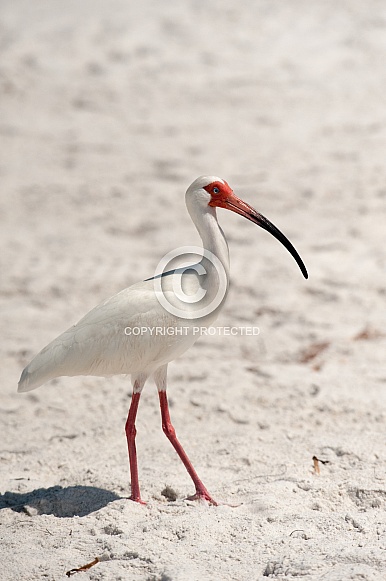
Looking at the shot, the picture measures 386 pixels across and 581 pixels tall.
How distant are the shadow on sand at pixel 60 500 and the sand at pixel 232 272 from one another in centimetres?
2

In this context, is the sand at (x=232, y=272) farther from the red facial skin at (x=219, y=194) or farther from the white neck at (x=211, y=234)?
the red facial skin at (x=219, y=194)

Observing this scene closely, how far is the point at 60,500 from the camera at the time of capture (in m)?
4.17

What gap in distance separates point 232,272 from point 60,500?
3.19 m

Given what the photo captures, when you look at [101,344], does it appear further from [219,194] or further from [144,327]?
[219,194]

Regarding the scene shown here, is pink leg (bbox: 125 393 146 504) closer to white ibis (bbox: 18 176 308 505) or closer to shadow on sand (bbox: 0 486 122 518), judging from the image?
white ibis (bbox: 18 176 308 505)

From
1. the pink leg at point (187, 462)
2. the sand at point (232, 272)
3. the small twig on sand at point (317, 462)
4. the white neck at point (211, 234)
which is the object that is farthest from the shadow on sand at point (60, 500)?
the white neck at point (211, 234)

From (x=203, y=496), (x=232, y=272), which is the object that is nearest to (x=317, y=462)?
(x=203, y=496)

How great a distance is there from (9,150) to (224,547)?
6.32 m

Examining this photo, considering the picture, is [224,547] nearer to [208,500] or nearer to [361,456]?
[208,500]

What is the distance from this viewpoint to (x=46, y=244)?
7586 millimetres

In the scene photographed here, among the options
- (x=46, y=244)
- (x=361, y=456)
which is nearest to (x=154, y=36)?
(x=46, y=244)

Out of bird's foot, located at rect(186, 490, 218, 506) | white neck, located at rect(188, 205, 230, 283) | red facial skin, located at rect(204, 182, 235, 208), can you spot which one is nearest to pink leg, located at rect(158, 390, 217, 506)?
bird's foot, located at rect(186, 490, 218, 506)

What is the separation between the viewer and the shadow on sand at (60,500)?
4086 millimetres

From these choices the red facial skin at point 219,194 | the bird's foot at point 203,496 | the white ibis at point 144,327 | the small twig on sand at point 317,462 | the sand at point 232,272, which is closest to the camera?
the sand at point 232,272
